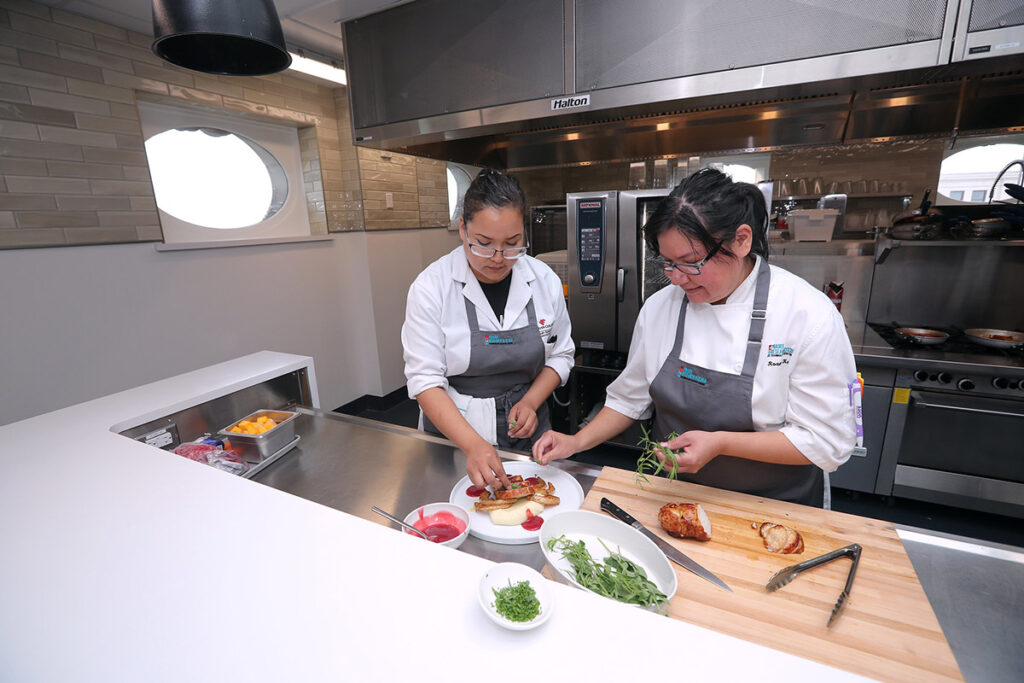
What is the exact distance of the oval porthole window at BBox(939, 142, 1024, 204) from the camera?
2.99 metres

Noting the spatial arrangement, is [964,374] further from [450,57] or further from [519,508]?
[450,57]

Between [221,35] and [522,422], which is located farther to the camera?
[522,422]

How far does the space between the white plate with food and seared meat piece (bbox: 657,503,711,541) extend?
228 mm

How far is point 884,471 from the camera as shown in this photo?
2660 millimetres

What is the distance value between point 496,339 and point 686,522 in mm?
940

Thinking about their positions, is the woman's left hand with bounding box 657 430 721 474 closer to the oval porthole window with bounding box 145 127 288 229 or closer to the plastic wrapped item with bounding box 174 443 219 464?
the plastic wrapped item with bounding box 174 443 219 464

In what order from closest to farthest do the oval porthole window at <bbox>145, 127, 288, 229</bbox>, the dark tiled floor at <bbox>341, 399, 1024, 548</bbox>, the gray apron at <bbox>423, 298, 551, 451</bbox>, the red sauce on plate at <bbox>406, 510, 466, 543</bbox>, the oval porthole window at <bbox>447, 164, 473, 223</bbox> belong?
the red sauce on plate at <bbox>406, 510, 466, 543</bbox>, the gray apron at <bbox>423, 298, 551, 451</bbox>, the dark tiled floor at <bbox>341, 399, 1024, 548</bbox>, the oval porthole window at <bbox>145, 127, 288, 229</bbox>, the oval porthole window at <bbox>447, 164, 473, 223</bbox>

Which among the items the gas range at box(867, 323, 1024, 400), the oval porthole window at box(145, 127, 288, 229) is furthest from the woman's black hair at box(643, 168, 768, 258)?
the oval porthole window at box(145, 127, 288, 229)

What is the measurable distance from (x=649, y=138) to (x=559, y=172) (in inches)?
53.1

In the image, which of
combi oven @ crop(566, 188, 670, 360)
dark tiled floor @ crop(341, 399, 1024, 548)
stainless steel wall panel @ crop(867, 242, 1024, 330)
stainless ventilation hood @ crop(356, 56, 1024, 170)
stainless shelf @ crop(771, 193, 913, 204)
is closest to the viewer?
stainless ventilation hood @ crop(356, 56, 1024, 170)

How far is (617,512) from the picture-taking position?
3.63 ft

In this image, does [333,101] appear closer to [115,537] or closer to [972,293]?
[115,537]

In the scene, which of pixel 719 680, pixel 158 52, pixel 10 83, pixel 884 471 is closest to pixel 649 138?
pixel 884 471

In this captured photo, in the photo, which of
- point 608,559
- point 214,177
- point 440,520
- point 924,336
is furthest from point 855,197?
point 214,177
